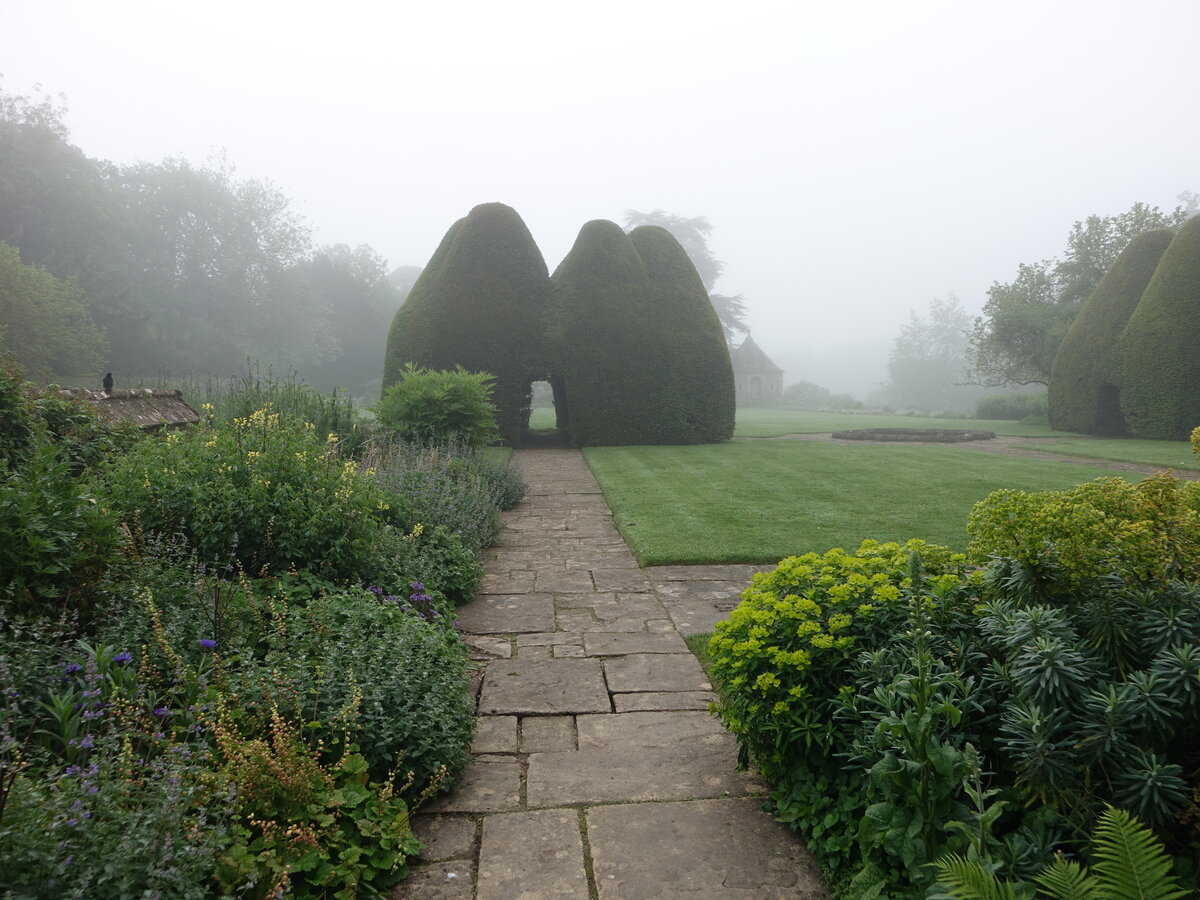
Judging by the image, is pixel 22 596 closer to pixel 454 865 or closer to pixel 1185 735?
pixel 454 865

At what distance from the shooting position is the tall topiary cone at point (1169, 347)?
1848 centimetres

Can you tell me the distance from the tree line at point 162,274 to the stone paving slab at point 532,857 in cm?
2662

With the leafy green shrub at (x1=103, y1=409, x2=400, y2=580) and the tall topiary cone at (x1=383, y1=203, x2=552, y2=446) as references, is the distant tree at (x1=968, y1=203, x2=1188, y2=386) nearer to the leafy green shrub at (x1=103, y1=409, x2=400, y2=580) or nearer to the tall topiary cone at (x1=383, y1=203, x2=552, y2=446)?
the tall topiary cone at (x1=383, y1=203, x2=552, y2=446)

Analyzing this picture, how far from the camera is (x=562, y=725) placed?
340 centimetres

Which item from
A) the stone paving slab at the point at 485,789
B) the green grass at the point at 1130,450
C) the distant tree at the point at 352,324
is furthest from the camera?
the distant tree at the point at 352,324

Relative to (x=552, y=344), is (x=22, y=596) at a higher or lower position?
lower

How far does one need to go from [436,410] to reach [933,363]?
7126 centimetres

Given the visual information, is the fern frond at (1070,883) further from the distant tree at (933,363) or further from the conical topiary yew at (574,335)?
the distant tree at (933,363)

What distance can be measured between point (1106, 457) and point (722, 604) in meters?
13.1

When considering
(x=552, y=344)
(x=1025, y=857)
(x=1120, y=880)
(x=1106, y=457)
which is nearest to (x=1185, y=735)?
(x=1025, y=857)

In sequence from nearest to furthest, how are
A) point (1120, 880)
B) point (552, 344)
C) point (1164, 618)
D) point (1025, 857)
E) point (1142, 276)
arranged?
point (1120, 880), point (1025, 857), point (1164, 618), point (552, 344), point (1142, 276)

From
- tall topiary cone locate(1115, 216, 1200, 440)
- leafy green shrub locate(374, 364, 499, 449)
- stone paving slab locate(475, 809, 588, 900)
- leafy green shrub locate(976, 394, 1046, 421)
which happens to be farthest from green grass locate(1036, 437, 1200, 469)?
stone paving slab locate(475, 809, 588, 900)

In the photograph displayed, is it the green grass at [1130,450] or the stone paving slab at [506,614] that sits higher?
the green grass at [1130,450]

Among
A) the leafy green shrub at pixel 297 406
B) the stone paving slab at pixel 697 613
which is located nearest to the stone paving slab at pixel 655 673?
the stone paving slab at pixel 697 613
